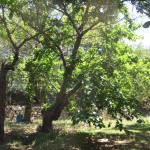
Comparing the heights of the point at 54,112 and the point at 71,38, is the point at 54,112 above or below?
below

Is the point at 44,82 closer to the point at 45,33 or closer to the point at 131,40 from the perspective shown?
the point at 45,33

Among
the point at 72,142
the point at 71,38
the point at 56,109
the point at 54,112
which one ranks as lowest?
the point at 72,142

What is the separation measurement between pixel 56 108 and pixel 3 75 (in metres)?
2.99

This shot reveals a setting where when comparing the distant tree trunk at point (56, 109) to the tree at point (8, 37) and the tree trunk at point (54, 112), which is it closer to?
the tree trunk at point (54, 112)

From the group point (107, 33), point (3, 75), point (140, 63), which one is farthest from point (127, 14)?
point (3, 75)

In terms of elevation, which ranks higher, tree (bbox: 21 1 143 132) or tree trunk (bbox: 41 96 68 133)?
tree (bbox: 21 1 143 132)

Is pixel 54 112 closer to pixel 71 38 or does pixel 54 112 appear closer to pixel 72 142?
pixel 72 142

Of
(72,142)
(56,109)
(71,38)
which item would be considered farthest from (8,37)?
(72,142)

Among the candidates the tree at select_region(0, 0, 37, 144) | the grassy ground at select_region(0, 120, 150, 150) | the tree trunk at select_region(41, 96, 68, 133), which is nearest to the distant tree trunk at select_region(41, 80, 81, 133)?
the tree trunk at select_region(41, 96, 68, 133)

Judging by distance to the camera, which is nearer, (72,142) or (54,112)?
(72,142)

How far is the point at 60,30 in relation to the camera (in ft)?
39.1

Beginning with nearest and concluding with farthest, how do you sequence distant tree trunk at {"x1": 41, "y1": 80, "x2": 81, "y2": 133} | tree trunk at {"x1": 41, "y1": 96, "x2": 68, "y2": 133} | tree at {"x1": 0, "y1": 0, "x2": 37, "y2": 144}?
tree at {"x1": 0, "y1": 0, "x2": 37, "y2": 144} → distant tree trunk at {"x1": 41, "y1": 80, "x2": 81, "y2": 133} → tree trunk at {"x1": 41, "y1": 96, "x2": 68, "y2": 133}

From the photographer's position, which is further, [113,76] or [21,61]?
[21,61]

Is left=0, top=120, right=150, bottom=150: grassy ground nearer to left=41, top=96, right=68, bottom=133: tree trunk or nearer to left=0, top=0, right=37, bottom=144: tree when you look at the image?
left=41, top=96, right=68, bottom=133: tree trunk
